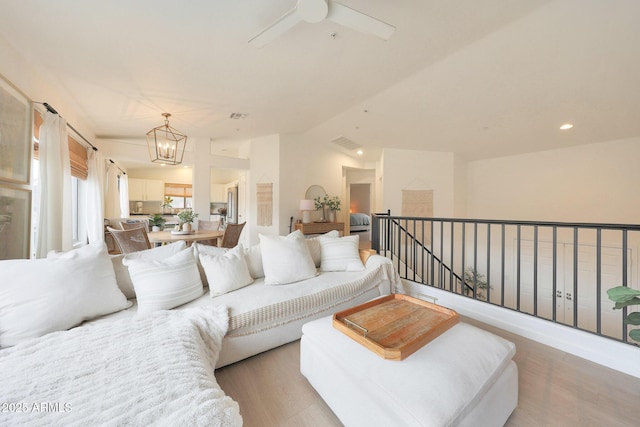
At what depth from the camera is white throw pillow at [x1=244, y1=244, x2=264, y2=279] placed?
2.36 metres

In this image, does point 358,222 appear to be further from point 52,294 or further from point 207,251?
point 52,294

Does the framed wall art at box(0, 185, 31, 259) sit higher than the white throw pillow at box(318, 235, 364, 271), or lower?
higher

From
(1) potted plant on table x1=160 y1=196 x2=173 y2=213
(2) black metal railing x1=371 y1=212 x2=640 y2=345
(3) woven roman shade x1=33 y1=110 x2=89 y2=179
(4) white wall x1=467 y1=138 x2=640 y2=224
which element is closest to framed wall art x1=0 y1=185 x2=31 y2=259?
(3) woven roman shade x1=33 y1=110 x2=89 y2=179

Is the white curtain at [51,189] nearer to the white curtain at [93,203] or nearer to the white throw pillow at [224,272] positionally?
the white curtain at [93,203]

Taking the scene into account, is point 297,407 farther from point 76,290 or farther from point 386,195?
point 386,195

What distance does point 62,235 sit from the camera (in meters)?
2.46

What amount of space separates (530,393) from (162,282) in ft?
8.14

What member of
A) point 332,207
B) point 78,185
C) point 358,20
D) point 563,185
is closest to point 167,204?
point 78,185

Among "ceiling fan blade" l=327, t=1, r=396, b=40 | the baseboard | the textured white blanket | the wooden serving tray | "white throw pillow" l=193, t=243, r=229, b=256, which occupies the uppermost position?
"ceiling fan blade" l=327, t=1, r=396, b=40

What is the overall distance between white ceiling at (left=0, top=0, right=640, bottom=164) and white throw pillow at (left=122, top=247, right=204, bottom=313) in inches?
76.2

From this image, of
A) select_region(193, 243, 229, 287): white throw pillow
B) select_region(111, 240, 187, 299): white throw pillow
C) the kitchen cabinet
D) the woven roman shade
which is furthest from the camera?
the kitchen cabinet

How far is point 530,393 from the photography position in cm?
144

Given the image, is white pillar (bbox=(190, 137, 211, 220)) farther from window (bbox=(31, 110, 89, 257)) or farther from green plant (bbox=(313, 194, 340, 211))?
green plant (bbox=(313, 194, 340, 211))

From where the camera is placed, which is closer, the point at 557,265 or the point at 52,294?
the point at 52,294
